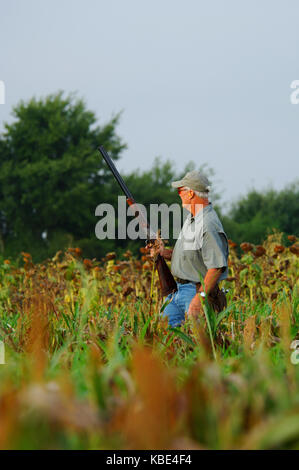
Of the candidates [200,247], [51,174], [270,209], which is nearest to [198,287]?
[200,247]

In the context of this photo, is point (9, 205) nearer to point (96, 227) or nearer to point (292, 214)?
point (96, 227)

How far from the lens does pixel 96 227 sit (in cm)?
2691

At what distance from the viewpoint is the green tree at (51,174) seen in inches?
1064

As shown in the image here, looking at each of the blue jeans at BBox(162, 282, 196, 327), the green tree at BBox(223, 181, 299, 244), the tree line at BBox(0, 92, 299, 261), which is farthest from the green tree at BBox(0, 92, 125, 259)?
the blue jeans at BBox(162, 282, 196, 327)

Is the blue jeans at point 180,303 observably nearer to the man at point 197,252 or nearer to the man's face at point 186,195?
the man at point 197,252

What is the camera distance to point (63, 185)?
92.3 feet

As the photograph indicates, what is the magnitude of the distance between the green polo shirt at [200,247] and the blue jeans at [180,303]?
13 cm

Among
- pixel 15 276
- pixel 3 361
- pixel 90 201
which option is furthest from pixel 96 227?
pixel 3 361

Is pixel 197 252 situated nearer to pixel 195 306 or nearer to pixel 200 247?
pixel 200 247

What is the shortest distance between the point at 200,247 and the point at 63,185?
2399 centimetres

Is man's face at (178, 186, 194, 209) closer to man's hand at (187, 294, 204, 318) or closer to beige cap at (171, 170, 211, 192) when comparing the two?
beige cap at (171, 170, 211, 192)

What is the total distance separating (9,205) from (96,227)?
441 centimetres
